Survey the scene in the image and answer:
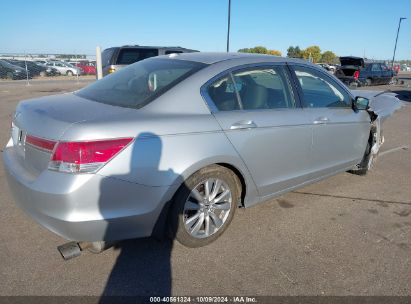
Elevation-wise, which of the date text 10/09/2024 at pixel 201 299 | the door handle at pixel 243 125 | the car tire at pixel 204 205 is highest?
the door handle at pixel 243 125

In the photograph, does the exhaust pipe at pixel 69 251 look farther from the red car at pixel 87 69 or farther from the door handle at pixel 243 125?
the red car at pixel 87 69

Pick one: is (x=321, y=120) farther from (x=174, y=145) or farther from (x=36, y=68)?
(x=36, y=68)

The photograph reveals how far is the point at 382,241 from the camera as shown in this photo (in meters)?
3.41

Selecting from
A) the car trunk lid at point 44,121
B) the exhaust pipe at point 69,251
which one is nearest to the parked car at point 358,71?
the car trunk lid at point 44,121

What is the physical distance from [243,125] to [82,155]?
139 centimetres

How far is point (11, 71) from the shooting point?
27438mm

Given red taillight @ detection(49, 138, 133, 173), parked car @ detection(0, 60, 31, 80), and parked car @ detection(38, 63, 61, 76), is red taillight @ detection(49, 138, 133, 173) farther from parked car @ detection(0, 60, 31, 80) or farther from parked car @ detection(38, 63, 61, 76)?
parked car @ detection(38, 63, 61, 76)

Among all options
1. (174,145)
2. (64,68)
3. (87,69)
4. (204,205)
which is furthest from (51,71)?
(174,145)

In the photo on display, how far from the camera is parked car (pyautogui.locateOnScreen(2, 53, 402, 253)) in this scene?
245 cm

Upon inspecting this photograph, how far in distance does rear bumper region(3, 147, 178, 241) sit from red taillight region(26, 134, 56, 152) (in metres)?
0.18

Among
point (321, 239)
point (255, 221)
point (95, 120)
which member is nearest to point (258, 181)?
point (255, 221)

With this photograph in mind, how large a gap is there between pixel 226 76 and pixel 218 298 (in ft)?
6.00

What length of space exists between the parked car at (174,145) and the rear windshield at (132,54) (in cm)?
840

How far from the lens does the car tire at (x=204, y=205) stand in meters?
2.89
